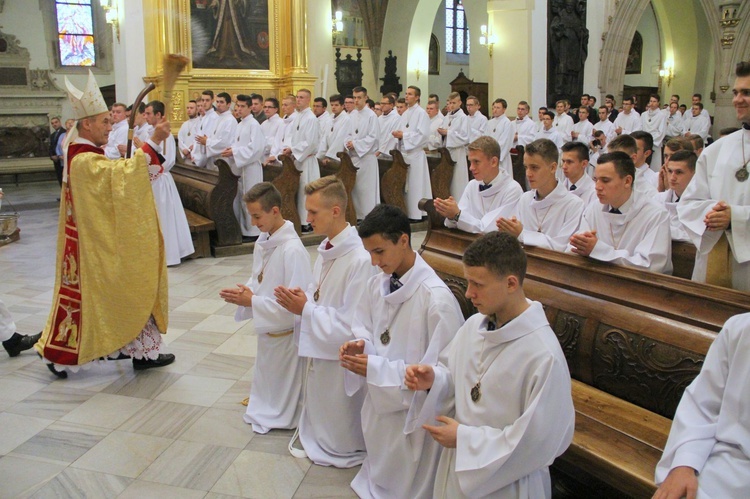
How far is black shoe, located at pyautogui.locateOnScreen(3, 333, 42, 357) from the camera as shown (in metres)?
4.91

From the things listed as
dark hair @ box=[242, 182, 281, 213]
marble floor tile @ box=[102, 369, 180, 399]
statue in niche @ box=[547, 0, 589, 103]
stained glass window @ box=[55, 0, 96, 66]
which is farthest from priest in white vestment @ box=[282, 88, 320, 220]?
stained glass window @ box=[55, 0, 96, 66]

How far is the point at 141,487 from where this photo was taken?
318 centimetres

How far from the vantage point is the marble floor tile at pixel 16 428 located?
3.65m

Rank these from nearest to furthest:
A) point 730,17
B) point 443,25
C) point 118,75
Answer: point 118,75 → point 730,17 → point 443,25

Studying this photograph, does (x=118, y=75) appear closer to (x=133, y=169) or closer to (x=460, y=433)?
(x=133, y=169)

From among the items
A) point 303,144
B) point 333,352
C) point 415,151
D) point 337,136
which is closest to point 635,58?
point 415,151

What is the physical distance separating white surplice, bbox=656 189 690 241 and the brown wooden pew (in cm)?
122

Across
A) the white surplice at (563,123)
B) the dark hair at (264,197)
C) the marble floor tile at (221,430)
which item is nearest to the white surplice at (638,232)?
the dark hair at (264,197)

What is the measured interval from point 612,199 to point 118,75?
12199 mm

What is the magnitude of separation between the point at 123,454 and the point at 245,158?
5748mm

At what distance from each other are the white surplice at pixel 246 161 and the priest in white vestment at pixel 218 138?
0.39 feet

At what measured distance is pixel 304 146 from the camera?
9.55 metres

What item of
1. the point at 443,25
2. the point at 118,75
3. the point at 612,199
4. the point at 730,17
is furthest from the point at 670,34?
the point at 612,199

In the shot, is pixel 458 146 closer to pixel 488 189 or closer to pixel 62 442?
pixel 488 189
